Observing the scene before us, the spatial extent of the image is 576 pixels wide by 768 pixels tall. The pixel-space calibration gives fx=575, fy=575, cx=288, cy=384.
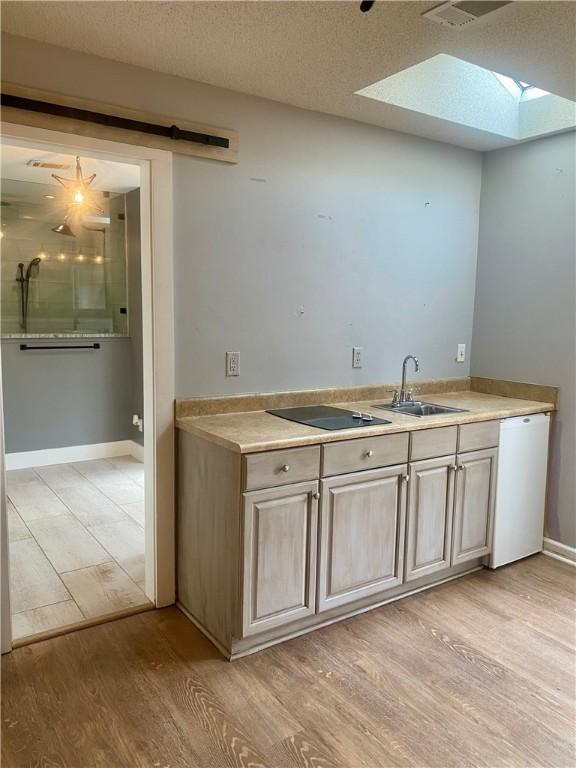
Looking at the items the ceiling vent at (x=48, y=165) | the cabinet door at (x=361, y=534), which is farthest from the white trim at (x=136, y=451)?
the cabinet door at (x=361, y=534)

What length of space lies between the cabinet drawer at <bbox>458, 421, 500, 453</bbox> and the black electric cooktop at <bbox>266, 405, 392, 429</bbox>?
47 cm

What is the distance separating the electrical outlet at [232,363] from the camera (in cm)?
277

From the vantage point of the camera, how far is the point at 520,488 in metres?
3.21

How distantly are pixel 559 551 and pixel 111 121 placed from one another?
3.25m

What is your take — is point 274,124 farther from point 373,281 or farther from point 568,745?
point 568,745

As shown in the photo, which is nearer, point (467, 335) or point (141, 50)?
point (141, 50)

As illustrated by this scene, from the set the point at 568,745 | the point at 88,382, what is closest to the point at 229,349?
the point at 568,745

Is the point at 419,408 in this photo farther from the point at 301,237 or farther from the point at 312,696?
the point at 312,696

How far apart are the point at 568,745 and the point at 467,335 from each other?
2.43 meters

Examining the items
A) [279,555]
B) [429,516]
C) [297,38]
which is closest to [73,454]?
[279,555]

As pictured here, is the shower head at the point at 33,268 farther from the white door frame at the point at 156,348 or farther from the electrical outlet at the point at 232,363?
the electrical outlet at the point at 232,363

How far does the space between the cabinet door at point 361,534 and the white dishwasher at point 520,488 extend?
0.74 metres

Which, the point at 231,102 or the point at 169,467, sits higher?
the point at 231,102

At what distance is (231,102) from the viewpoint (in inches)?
104
